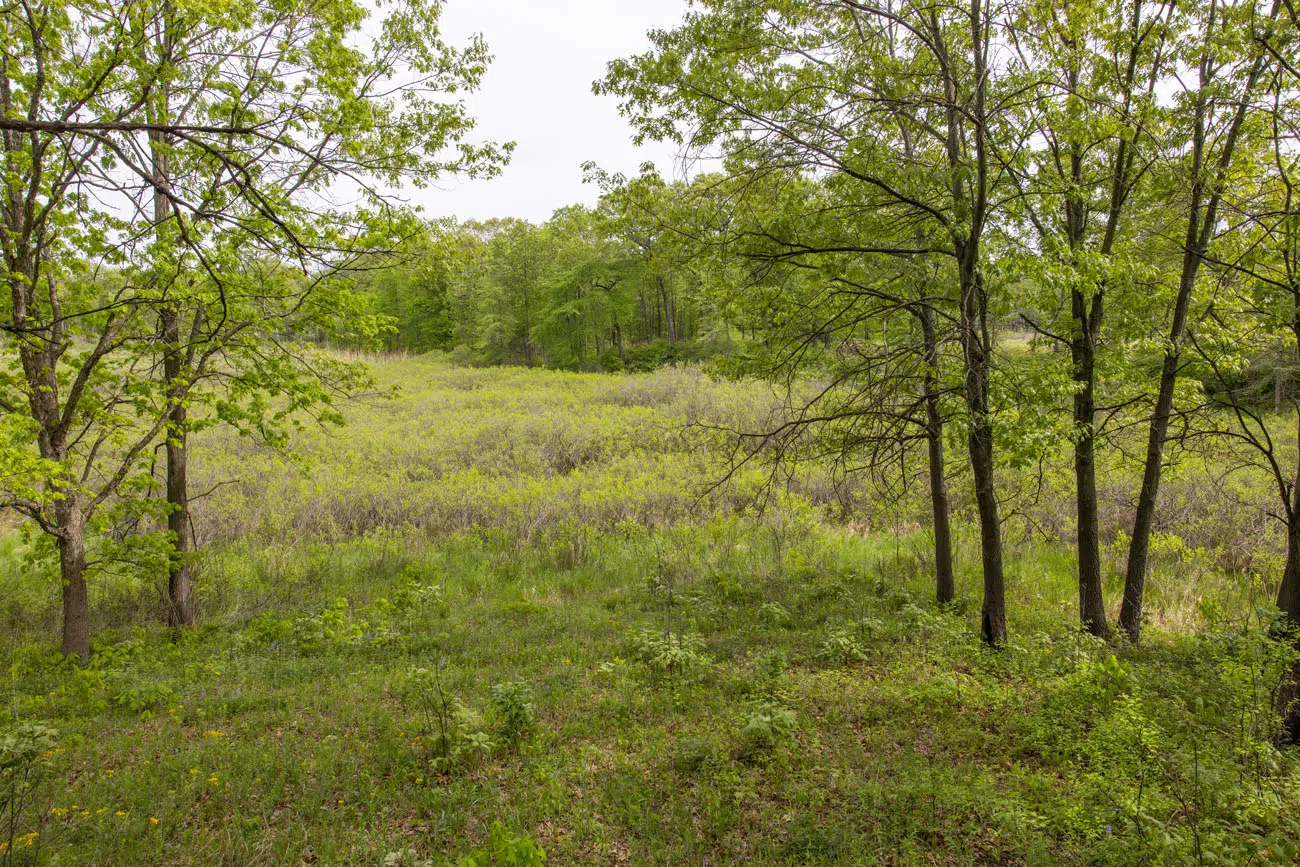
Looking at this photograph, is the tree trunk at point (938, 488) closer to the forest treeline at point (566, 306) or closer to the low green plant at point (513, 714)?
the low green plant at point (513, 714)

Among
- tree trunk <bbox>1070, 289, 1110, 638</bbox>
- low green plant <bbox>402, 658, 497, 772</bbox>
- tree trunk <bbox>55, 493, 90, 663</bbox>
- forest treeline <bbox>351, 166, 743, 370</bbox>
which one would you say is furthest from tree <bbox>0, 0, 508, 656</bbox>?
forest treeline <bbox>351, 166, 743, 370</bbox>

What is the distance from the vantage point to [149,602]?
795 centimetres

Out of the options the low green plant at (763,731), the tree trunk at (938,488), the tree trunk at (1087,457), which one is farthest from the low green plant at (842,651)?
the tree trunk at (1087,457)

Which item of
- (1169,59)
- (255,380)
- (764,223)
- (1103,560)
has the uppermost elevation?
(1169,59)

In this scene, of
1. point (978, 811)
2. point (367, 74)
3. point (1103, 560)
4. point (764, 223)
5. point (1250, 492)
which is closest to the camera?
point (978, 811)

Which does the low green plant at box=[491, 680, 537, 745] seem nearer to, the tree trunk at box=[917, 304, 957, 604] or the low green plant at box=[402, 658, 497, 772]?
the low green plant at box=[402, 658, 497, 772]

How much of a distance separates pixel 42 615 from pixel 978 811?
999 centimetres

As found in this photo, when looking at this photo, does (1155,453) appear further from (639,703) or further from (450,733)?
(450,733)

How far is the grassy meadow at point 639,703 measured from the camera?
3.73 m

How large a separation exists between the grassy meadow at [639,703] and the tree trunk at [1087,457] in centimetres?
40

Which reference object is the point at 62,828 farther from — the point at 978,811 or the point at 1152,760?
the point at 1152,760

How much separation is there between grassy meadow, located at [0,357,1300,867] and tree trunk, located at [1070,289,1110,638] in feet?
1.30

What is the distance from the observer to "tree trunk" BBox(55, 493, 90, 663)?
622 centimetres

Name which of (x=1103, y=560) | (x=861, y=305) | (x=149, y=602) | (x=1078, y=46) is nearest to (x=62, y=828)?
(x=149, y=602)
